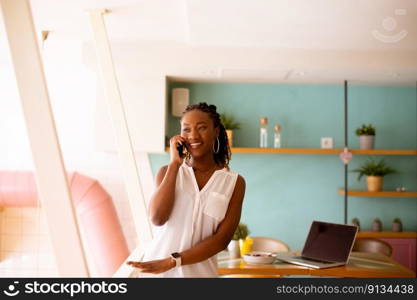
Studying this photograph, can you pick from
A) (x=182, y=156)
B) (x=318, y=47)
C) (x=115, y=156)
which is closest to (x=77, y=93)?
(x=115, y=156)

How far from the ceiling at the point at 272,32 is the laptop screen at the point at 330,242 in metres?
1.08

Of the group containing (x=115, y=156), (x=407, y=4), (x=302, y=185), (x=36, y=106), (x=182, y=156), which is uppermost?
(x=407, y=4)

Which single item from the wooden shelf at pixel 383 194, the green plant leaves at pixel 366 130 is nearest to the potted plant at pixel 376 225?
the wooden shelf at pixel 383 194

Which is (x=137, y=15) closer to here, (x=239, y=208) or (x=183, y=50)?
(x=183, y=50)

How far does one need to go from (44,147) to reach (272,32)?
1725 millimetres

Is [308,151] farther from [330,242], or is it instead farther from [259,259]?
[259,259]

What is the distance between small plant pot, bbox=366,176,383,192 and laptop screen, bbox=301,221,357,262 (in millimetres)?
1326

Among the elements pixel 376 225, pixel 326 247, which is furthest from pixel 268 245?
pixel 376 225

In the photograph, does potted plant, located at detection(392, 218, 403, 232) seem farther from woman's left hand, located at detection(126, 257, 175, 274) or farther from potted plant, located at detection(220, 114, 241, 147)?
woman's left hand, located at detection(126, 257, 175, 274)

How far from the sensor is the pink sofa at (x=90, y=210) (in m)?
3.46

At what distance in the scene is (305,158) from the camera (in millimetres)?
3859

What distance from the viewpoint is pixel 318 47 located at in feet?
10.7

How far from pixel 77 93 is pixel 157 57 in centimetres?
77

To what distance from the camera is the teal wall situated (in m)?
3.83
